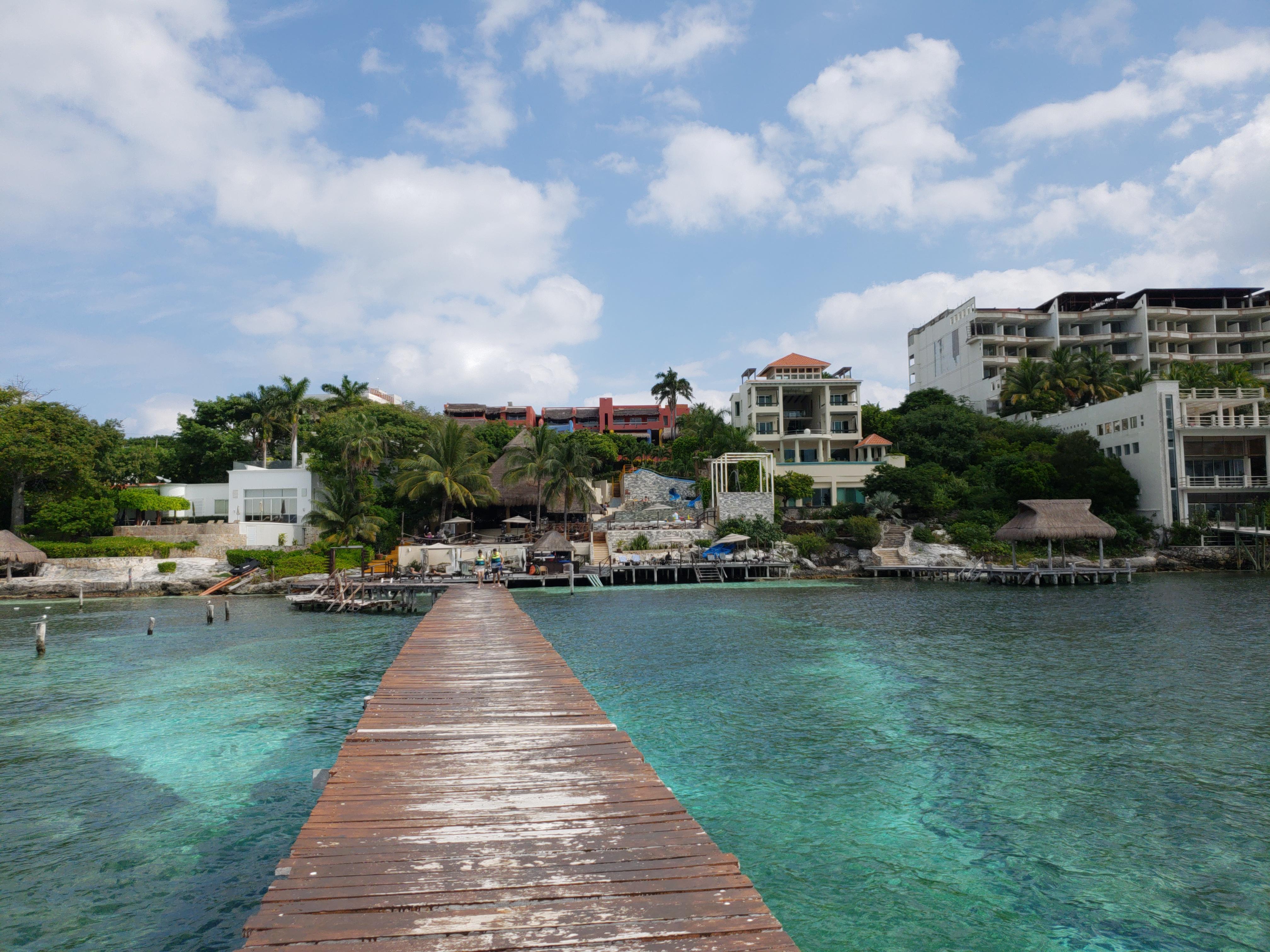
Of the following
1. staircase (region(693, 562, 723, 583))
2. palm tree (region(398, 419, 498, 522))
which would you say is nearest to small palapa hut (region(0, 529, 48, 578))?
palm tree (region(398, 419, 498, 522))

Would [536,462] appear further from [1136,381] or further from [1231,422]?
[1136,381]

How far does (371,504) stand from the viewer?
4738 centimetres

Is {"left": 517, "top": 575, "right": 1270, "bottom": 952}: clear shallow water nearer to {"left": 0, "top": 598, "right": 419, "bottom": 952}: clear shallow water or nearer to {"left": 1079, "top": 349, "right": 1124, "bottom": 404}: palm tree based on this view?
{"left": 0, "top": 598, "right": 419, "bottom": 952}: clear shallow water

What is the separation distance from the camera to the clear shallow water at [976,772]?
7.60 m

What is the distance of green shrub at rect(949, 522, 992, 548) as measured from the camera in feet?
152

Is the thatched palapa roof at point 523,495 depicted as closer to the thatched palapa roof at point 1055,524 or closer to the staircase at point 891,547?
the staircase at point 891,547

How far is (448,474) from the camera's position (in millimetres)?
47219

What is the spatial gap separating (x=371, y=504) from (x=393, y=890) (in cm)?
4531

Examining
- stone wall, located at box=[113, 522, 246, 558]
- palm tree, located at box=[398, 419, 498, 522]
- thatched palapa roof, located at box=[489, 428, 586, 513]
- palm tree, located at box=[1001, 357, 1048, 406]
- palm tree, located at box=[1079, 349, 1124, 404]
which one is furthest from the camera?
palm tree, located at box=[1001, 357, 1048, 406]

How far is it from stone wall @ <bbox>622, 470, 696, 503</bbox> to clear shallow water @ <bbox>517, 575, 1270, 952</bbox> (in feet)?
102

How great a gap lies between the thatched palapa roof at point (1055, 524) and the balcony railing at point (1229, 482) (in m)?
11.5

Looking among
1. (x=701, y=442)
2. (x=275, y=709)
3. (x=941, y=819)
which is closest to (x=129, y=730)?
(x=275, y=709)

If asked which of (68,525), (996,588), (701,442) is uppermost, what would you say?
(701,442)

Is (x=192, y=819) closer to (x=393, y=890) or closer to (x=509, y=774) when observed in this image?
(x=509, y=774)
